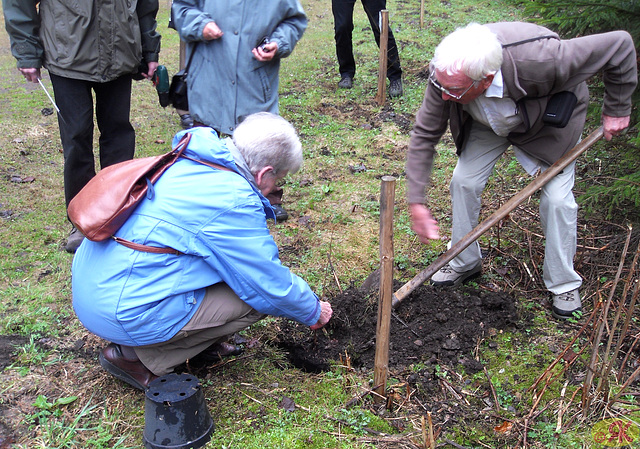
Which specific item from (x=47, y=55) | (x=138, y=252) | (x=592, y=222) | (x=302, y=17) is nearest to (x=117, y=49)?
(x=47, y=55)

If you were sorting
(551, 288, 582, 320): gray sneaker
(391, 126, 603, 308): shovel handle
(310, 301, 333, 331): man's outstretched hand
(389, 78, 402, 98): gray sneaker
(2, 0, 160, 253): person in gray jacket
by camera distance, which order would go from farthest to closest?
1. (389, 78, 402, 98): gray sneaker
2. (2, 0, 160, 253): person in gray jacket
3. (551, 288, 582, 320): gray sneaker
4. (391, 126, 603, 308): shovel handle
5. (310, 301, 333, 331): man's outstretched hand

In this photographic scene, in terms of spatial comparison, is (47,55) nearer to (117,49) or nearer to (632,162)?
(117,49)

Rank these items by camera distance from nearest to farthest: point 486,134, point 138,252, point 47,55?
point 138,252, point 486,134, point 47,55

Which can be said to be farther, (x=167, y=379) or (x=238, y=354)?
(x=238, y=354)

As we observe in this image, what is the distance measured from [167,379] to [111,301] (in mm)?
440

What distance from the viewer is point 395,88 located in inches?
286

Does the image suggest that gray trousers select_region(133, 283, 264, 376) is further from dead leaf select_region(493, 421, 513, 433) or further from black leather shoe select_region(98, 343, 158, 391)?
dead leaf select_region(493, 421, 513, 433)

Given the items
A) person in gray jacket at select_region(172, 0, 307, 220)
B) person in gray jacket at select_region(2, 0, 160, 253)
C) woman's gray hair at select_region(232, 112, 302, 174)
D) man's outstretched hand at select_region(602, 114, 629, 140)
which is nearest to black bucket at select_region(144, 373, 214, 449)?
woman's gray hair at select_region(232, 112, 302, 174)

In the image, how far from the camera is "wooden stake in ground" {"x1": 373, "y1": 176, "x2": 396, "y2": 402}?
2385 mm

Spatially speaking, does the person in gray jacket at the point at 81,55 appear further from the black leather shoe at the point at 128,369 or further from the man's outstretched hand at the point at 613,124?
the man's outstretched hand at the point at 613,124

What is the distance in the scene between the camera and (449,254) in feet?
9.82

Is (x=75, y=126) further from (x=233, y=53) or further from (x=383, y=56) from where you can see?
(x=383, y=56)

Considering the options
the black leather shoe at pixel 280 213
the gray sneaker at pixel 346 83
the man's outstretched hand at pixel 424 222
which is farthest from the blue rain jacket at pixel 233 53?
the gray sneaker at pixel 346 83

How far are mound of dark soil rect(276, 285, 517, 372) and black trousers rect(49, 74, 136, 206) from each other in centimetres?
193
